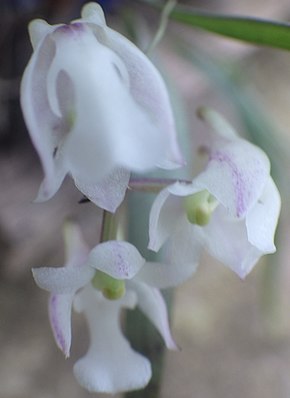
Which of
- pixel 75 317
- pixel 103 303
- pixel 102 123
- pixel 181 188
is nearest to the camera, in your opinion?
pixel 102 123

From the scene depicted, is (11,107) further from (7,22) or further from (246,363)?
(246,363)

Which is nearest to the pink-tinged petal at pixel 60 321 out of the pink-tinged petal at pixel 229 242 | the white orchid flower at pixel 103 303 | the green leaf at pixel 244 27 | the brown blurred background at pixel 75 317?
the white orchid flower at pixel 103 303

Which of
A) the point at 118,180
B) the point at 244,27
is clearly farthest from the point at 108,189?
the point at 244,27

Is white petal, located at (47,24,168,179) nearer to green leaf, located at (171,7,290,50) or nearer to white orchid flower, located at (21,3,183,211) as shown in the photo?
white orchid flower, located at (21,3,183,211)

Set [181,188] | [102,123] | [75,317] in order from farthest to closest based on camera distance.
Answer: [75,317], [181,188], [102,123]

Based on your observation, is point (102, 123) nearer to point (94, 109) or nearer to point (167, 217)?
point (94, 109)

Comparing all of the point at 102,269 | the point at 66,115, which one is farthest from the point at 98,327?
the point at 66,115

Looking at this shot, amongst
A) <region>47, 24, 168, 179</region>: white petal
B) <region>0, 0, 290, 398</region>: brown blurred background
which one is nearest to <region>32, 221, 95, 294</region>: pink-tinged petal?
<region>47, 24, 168, 179</region>: white petal
